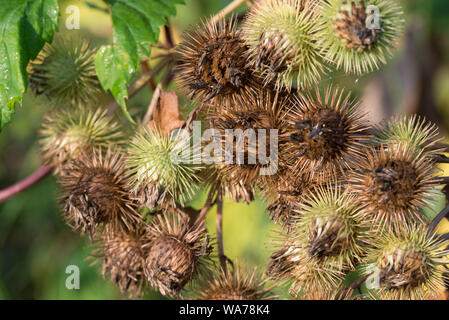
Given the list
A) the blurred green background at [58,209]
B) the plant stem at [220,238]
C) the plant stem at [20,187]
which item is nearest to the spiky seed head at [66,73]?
the plant stem at [20,187]

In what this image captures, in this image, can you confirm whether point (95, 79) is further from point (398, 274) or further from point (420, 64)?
point (420, 64)

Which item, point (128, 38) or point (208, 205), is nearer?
point (128, 38)

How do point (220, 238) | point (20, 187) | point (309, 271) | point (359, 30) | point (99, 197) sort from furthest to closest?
point (20, 187)
point (220, 238)
point (99, 197)
point (309, 271)
point (359, 30)

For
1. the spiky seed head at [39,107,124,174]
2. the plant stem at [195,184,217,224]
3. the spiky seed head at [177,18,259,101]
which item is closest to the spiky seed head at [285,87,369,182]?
the spiky seed head at [177,18,259,101]

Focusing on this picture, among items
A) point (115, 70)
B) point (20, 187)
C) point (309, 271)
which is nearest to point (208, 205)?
point (309, 271)

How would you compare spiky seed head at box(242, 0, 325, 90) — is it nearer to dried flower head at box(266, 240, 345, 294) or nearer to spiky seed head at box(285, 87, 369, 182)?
spiky seed head at box(285, 87, 369, 182)

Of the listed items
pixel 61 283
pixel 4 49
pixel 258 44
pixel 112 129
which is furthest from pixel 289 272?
pixel 61 283

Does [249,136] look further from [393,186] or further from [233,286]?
[233,286]

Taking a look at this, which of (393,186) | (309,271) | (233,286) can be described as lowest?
(233,286)
